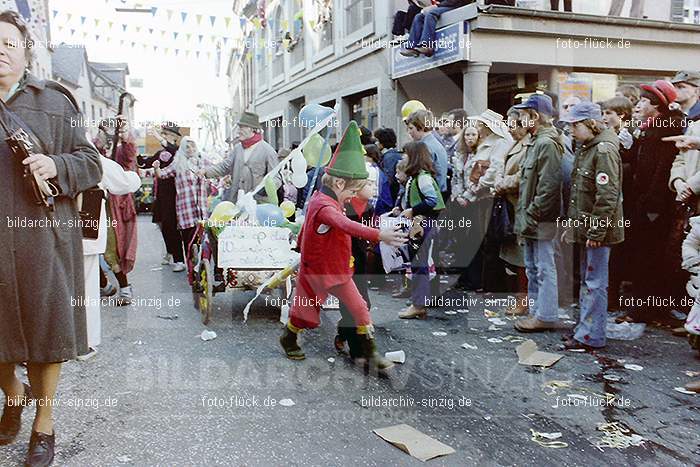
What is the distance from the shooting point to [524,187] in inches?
243

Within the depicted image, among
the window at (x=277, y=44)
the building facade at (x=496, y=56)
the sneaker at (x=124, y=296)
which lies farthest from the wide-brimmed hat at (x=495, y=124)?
the window at (x=277, y=44)

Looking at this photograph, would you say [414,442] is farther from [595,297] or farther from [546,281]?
[546,281]

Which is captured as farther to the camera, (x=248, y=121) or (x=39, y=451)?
(x=248, y=121)

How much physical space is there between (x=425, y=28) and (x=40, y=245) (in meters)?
10.5

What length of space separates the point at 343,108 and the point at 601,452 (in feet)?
51.8

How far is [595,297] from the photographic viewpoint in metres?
A: 5.50

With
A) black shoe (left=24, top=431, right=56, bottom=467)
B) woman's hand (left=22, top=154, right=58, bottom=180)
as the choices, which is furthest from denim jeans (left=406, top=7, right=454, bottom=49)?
black shoe (left=24, top=431, right=56, bottom=467)

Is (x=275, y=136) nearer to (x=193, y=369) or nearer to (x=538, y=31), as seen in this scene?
(x=538, y=31)

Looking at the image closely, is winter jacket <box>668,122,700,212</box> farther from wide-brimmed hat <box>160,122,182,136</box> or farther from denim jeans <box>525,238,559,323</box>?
wide-brimmed hat <box>160,122,182,136</box>

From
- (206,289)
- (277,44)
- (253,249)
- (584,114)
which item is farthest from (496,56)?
(277,44)

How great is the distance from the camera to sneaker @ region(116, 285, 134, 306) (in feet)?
24.7

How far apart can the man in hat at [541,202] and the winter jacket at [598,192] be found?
34 cm

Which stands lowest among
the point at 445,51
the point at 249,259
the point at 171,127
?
the point at 249,259

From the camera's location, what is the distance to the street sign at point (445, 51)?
38.0ft
